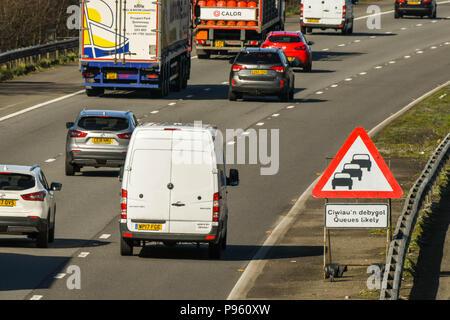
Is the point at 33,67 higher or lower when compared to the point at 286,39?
lower

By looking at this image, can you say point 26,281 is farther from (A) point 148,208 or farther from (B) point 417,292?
(B) point 417,292

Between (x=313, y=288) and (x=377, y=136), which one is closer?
(x=313, y=288)

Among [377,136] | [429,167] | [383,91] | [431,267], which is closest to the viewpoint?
[431,267]

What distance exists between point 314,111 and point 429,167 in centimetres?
1537

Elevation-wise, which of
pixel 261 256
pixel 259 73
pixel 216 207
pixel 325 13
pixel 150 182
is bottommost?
pixel 325 13

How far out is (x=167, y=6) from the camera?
40562mm

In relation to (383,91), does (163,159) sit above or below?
above

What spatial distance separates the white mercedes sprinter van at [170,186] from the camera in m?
18.9

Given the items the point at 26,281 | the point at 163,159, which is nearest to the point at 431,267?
the point at 163,159

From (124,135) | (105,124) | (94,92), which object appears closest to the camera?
(124,135)

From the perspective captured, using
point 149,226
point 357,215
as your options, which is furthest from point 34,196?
point 357,215

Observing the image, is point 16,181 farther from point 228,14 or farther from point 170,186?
point 228,14

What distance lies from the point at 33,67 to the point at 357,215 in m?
33.5

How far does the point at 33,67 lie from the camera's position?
48.8 meters
